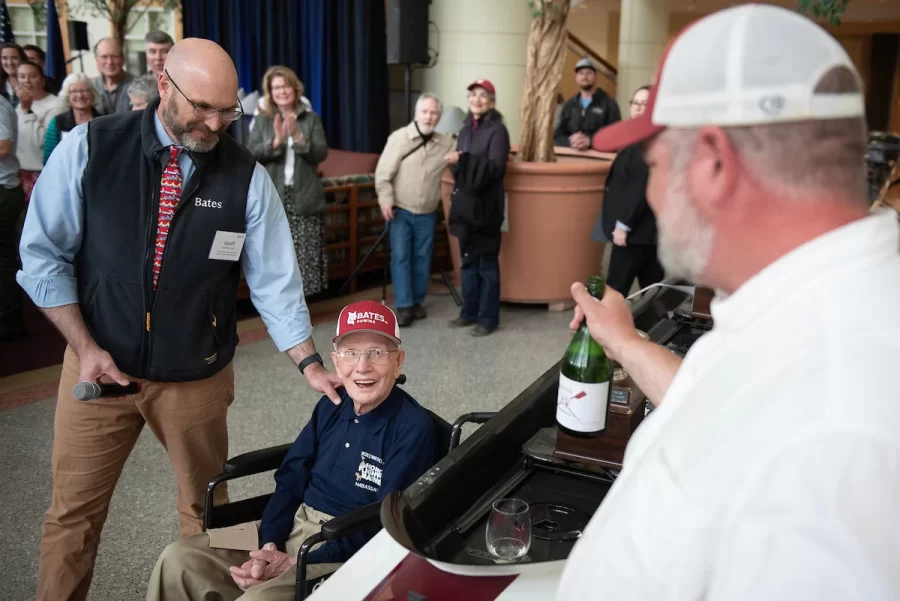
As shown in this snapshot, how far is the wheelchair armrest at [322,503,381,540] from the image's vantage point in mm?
1741

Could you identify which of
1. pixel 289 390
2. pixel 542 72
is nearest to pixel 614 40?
pixel 542 72

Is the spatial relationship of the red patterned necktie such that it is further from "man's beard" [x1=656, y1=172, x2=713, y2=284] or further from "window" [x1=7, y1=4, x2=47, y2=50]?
"window" [x1=7, y1=4, x2=47, y2=50]

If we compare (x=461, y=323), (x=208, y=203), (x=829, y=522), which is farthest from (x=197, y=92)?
(x=461, y=323)

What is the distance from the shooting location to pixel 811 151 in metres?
0.82

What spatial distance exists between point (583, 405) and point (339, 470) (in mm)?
731

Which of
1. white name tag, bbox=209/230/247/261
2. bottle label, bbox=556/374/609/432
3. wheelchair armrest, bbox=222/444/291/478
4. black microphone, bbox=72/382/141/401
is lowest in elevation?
wheelchair armrest, bbox=222/444/291/478

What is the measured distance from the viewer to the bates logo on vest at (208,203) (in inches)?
84.4

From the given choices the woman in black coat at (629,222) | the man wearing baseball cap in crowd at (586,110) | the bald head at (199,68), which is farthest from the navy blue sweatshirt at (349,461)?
the man wearing baseball cap in crowd at (586,110)

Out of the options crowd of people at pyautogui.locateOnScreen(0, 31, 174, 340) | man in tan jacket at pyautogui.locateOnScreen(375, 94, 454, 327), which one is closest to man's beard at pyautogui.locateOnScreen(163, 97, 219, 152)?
crowd of people at pyautogui.locateOnScreen(0, 31, 174, 340)

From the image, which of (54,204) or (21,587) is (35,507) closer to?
(21,587)

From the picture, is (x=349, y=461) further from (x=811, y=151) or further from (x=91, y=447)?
(x=811, y=151)

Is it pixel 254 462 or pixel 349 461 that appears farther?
pixel 254 462

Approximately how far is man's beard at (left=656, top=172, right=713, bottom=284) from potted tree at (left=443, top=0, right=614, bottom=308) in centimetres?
483

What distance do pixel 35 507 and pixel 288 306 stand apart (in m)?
1.53
